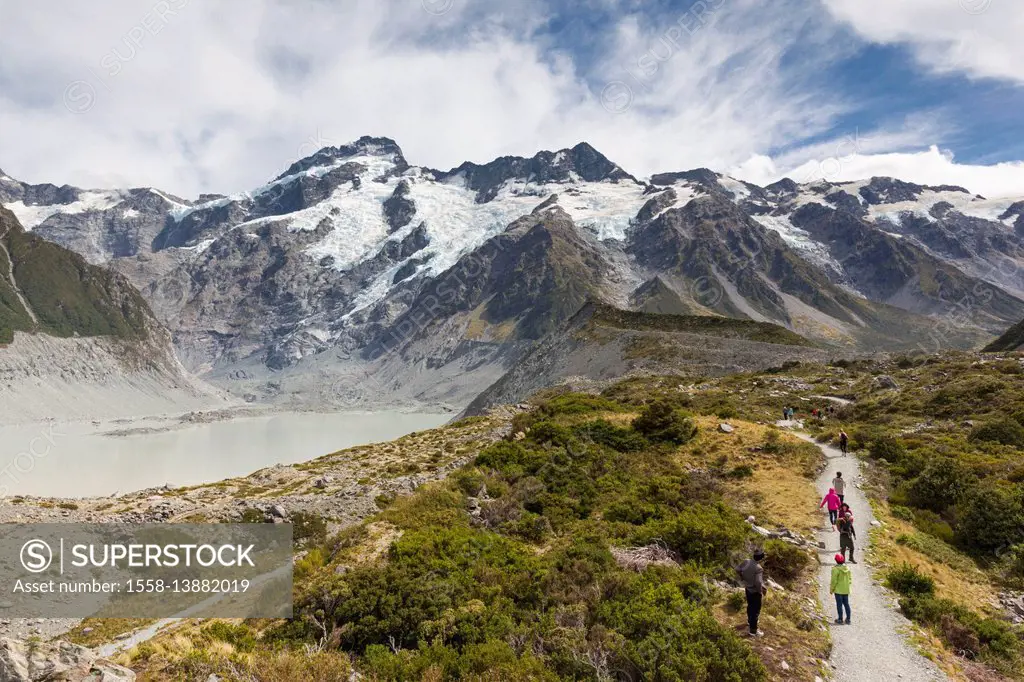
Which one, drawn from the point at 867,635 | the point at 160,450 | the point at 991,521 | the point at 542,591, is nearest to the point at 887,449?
the point at 991,521

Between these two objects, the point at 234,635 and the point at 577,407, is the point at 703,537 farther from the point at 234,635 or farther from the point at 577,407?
the point at 577,407

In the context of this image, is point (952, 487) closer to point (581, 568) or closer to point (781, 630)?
point (781, 630)

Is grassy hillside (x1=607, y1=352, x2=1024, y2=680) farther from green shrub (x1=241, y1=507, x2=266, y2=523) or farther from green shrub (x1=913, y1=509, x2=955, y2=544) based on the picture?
green shrub (x1=241, y1=507, x2=266, y2=523)

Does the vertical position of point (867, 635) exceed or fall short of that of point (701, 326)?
it falls short

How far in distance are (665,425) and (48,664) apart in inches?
972

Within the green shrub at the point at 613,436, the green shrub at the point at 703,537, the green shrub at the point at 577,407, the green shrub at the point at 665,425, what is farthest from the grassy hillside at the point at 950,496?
the green shrub at the point at 613,436

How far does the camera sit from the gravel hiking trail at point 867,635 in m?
10.2

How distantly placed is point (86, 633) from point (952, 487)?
28.2 meters

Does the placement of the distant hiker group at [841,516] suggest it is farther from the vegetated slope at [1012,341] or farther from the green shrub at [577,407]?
the vegetated slope at [1012,341]

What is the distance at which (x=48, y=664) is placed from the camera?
8.66 metres

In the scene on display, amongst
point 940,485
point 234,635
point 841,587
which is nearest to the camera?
point 841,587

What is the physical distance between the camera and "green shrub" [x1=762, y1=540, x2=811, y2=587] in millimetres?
13992

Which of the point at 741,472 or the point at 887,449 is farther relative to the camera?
the point at 887,449

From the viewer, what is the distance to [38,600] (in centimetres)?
1872
